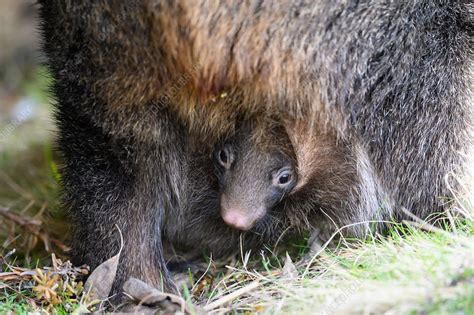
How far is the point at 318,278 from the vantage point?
3207 millimetres

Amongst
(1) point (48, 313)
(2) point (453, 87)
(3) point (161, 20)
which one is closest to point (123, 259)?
(1) point (48, 313)

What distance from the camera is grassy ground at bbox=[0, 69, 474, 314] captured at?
263 cm

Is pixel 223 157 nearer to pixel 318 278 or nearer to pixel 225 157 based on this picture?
pixel 225 157

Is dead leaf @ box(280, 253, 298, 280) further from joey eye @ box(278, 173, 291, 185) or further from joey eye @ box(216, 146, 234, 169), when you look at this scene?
joey eye @ box(216, 146, 234, 169)

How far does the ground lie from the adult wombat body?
19 cm

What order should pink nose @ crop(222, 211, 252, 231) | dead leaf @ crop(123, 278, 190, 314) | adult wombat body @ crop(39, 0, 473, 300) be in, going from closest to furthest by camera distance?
adult wombat body @ crop(39, 0, 473, 300), dead leaf @ crop(123, 278, 190, 314), pink nose @ crop(222, 211, 252, 231)

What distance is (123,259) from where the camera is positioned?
11.0 feet

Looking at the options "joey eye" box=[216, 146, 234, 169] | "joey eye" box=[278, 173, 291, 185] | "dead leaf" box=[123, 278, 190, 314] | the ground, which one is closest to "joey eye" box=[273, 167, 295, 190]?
"joey eye" box=[278, 173, 291, 185]

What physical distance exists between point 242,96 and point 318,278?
78 cm

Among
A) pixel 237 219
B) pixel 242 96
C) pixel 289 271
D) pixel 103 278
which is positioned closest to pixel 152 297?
pixel 103 278

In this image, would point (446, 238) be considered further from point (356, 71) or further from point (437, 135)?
point (356, 71)

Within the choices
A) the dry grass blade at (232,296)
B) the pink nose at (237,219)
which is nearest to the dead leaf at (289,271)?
the dry grass blade at (232,296)

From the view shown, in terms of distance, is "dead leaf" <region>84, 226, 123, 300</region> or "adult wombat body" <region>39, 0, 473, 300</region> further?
"dead leaf" <region>84, 226, 123, 300</region>

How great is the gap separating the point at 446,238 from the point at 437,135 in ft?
1.48
